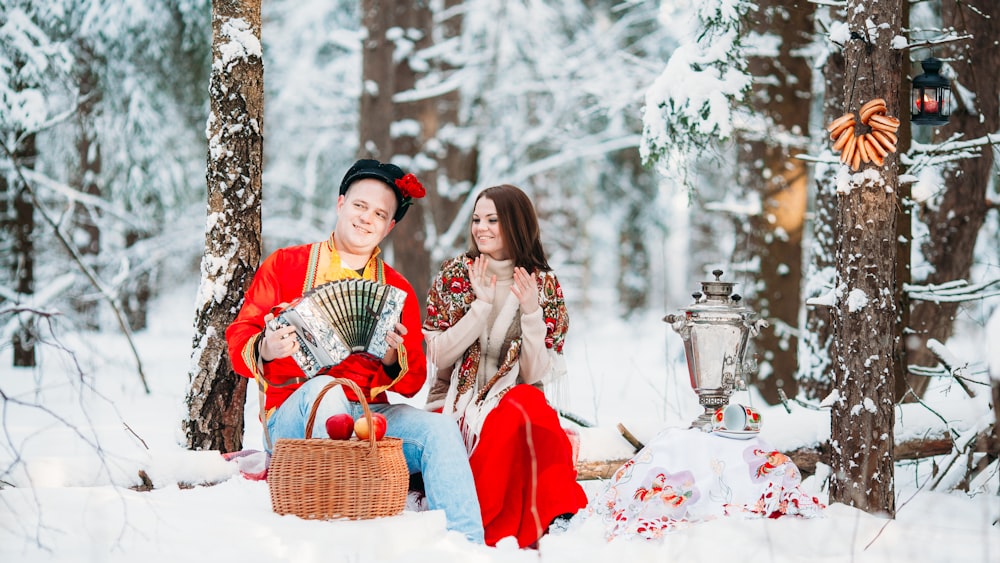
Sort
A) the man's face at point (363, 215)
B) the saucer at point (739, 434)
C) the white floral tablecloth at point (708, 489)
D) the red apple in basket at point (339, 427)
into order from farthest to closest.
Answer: the man's face at point (363, 215) < the saucer at point (739, 434) < the white floral tablecloth at point (708, 489) < the red apple in basket at point (339, 427)

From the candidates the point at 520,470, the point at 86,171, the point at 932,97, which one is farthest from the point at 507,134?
the point at 520,470

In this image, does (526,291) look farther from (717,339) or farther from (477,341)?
(717,339)

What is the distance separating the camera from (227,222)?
4.41m

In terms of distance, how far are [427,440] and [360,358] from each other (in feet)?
1.67

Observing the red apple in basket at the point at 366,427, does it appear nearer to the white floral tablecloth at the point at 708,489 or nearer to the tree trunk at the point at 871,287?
the white floral tablecloth at the point at 708,489

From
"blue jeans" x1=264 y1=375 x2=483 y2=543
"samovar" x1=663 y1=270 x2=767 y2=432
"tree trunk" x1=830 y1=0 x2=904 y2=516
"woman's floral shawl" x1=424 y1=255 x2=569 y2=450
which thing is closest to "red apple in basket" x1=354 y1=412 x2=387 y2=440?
"blue jeans" x1=264 y1=375 x2=483 y2=543

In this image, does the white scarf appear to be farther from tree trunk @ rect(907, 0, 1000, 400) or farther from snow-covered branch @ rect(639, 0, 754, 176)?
tree trunk @ rect(907, 0, 1000, 400)

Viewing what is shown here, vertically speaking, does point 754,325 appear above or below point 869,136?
below

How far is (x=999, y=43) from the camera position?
618 centimetres

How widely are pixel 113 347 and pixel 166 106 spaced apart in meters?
3.19

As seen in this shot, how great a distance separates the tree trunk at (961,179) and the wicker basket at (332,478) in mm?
3976

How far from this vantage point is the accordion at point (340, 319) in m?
3.55

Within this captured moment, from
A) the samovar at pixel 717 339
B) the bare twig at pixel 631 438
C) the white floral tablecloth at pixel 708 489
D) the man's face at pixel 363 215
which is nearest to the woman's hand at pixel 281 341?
the man's face at pixel 363 215

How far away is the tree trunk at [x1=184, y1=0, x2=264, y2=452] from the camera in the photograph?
437 centimetres
